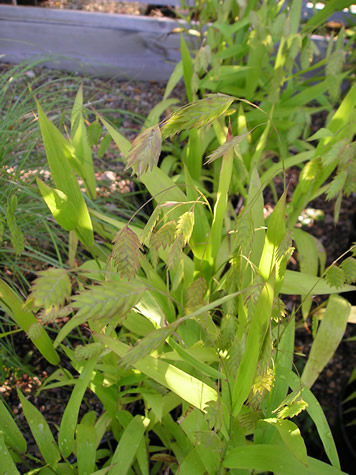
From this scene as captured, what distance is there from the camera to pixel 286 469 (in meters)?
0.66

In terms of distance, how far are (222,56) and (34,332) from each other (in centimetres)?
127

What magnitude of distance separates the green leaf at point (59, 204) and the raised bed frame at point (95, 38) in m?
1.66

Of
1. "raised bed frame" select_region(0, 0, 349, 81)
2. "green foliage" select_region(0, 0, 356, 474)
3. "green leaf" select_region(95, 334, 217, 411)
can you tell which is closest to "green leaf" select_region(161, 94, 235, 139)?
"green foliage" select_region(0, 0, 356, 474)

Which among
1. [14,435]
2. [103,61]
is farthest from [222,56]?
[14,435]

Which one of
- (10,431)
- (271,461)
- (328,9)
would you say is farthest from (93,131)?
(328,9)

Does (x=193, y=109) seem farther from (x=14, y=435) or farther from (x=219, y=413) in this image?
(x=14, y=435)

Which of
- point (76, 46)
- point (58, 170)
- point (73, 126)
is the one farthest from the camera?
point (76, 46)

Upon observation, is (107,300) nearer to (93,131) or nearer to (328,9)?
(93,131)

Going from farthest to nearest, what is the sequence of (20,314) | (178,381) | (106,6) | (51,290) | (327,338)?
(106,6) < (327,338) < (20,314) < (178,381) < (51,290)

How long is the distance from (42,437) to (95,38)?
6.60 ft

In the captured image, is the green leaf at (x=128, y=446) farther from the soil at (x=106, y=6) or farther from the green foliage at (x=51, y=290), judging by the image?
the soil at (x=106, y=6)

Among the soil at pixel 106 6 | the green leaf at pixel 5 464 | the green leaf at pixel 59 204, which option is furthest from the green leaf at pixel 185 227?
the soil at pixel 106 6

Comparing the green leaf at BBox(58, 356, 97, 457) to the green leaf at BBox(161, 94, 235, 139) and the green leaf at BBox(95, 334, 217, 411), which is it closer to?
the green leaf at BBox(95, 334, 217, 411)

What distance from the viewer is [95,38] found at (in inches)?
91.0
